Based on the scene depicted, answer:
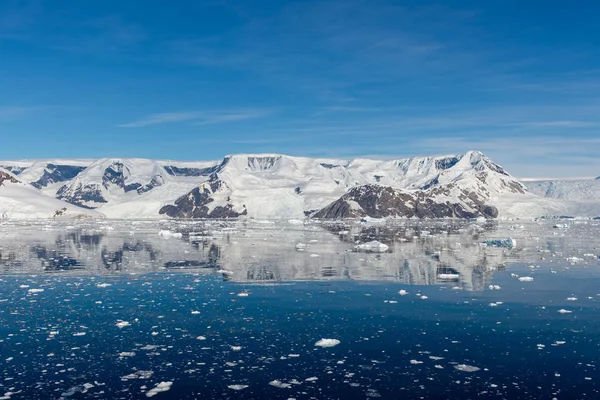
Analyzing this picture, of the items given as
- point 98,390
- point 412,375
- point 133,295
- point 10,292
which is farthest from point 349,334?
point 10,292

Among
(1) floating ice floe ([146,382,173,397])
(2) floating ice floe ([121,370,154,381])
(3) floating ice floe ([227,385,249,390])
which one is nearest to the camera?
(1) floating ice floe ([146,382,173,397])

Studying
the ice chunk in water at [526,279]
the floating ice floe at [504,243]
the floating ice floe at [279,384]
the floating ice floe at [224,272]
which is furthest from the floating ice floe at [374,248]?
the floating ice floe at [279,384]

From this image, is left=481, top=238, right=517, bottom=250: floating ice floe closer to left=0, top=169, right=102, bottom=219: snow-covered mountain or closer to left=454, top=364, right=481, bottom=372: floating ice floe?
left=454, top=364, right=481, bottom=372: floating ice floe

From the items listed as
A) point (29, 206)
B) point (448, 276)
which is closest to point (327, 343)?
point (448, 276)

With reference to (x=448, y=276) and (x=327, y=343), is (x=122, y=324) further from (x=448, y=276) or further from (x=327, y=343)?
(x=448, y=276)

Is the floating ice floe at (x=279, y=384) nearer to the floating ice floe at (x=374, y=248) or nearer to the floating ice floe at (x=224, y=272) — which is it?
the floating ice floe at (x=224, y=272)

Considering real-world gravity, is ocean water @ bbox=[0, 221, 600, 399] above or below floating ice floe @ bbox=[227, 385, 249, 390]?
above

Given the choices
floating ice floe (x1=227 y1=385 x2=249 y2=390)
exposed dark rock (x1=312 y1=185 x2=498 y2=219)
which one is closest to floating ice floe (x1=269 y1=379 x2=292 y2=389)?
floating ice floe (x1=227 y1=385 x2=249 y2=390)

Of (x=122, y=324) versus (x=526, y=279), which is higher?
(x=526, y=279)
